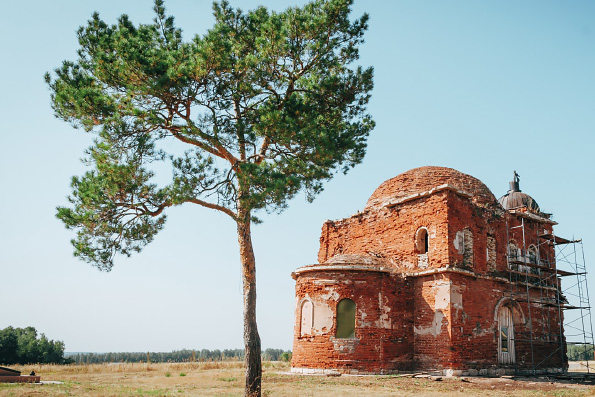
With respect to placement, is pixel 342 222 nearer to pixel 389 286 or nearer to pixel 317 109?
pixel 389 286

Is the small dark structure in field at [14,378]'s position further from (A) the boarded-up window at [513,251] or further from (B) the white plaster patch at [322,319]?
(A) the boarded-up window at [513,251]

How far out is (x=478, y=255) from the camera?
1997cm

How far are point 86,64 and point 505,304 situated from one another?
18.1 metres

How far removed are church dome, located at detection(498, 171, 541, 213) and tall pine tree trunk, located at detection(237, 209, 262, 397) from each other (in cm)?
1900

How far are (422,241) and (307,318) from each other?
579 centimetres

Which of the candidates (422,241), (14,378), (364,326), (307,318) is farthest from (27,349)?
(422,241)

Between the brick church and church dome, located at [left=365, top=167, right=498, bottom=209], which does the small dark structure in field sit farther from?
church dome, located at [left=365, top=167, right=498, bottom=209]

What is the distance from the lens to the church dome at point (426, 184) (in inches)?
904

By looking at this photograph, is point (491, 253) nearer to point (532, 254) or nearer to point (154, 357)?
point (532, 254)

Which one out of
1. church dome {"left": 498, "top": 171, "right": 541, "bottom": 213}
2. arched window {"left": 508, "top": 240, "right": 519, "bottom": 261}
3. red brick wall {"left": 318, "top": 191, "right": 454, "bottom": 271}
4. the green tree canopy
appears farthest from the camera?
church dome {"left": 498, "top": 171, "right": 541, "bottom": 213}

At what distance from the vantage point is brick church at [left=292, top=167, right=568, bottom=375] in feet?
59.7

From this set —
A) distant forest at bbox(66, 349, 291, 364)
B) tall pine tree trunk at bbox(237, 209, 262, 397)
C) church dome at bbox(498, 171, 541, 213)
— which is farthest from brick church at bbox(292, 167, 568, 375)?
distant forest at bbox(66, 349, 291, 364)

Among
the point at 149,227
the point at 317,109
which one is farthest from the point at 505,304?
the point at 149,227

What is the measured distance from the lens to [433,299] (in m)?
18.8
